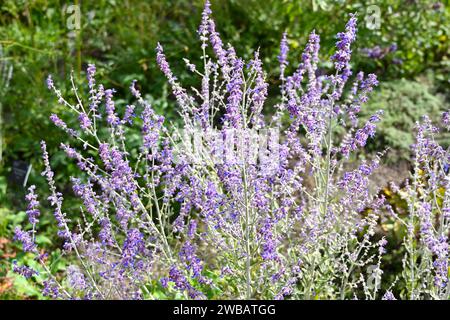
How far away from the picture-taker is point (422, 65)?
19.4 feet

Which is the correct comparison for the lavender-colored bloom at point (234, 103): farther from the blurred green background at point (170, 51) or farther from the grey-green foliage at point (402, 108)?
the grey-green foliage at point (402, 108)

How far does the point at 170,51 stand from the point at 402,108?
1.81 meters

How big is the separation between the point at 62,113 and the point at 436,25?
310 cm

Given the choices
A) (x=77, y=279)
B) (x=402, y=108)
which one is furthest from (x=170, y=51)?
(x=77, y=279)

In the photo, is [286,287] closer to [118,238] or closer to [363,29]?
[118,238]

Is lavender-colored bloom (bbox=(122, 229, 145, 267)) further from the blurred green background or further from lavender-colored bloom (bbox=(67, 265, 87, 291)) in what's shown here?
the blurred green background

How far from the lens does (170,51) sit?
17.7ft

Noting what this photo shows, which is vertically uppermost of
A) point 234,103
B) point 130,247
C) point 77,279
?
point 234,103

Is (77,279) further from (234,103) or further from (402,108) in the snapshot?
(402,108)

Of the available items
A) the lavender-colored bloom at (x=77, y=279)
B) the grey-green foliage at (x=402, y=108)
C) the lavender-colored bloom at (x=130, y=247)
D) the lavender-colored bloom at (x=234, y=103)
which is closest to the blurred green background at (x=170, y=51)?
the grey-green foliage at (x=402, y=108)

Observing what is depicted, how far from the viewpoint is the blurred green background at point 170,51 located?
5.06 metres

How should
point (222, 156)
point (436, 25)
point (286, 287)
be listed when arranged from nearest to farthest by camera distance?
point (286, 287)
point (222, 156)
point (436, 25)

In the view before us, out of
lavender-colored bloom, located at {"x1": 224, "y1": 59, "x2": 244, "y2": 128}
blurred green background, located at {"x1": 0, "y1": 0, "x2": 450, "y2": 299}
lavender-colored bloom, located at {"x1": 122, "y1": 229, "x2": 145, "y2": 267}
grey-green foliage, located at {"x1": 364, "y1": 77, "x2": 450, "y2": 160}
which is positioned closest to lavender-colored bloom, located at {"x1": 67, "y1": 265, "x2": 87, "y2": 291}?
lavender-colored bloom, located at {"x1": 122, "y1": 229, "x2": 145, "y2": 267}
